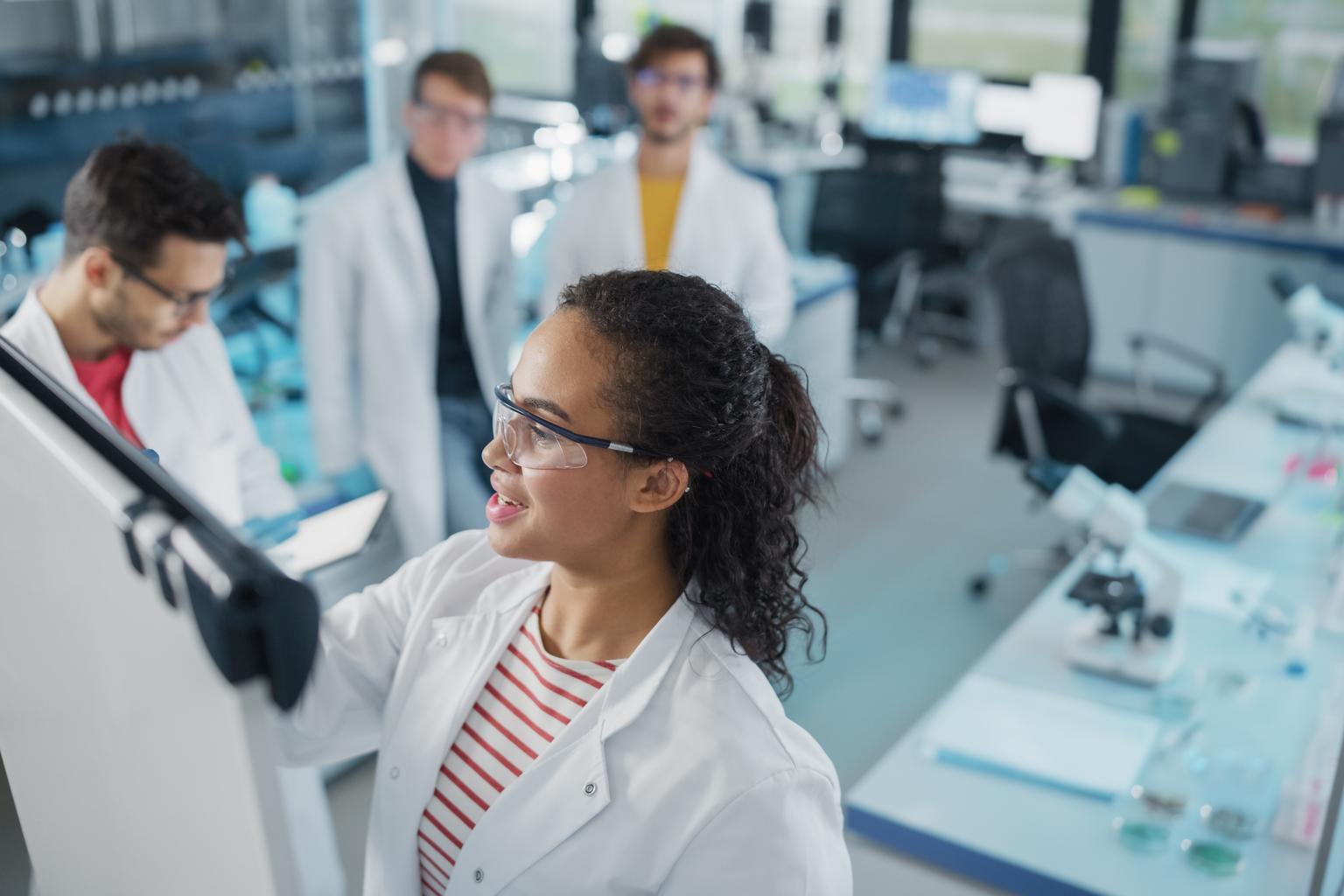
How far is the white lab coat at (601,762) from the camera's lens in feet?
3.80

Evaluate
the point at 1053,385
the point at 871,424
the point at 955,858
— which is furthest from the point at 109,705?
the point at 871,424

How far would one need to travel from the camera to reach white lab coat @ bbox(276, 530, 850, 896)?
116 centimetres

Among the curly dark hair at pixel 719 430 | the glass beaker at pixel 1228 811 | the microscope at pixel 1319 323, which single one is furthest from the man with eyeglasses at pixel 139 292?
the microscope at pixel 1319 323

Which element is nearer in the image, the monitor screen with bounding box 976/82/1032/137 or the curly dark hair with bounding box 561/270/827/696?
the curly dark hair with bounding box 561/270/827/696

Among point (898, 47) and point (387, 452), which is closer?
point (387, 452)

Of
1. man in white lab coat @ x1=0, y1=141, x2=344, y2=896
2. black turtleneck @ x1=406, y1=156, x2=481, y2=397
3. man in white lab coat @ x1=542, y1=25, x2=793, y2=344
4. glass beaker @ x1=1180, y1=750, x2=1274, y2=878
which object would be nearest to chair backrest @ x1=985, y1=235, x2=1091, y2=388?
man in white lab coat @ x1=542, y1=25, x2=793, y2=344

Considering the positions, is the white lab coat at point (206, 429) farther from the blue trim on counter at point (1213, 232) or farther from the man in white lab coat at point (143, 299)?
the blue trim on counter at point (1213, 232)

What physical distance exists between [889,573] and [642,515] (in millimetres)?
3020

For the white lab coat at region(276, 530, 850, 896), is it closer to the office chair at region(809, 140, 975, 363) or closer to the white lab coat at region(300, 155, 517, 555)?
the white lab coat at region(300, 155, 517, 555)

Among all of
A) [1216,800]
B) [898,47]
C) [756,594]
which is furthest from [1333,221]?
[756,594]

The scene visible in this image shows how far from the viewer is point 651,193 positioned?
136 inches

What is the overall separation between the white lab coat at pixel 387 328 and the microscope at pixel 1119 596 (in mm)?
1399

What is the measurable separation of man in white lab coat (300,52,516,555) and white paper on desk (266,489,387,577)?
1243 millimetres

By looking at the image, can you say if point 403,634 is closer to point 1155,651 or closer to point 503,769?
point 503,769
